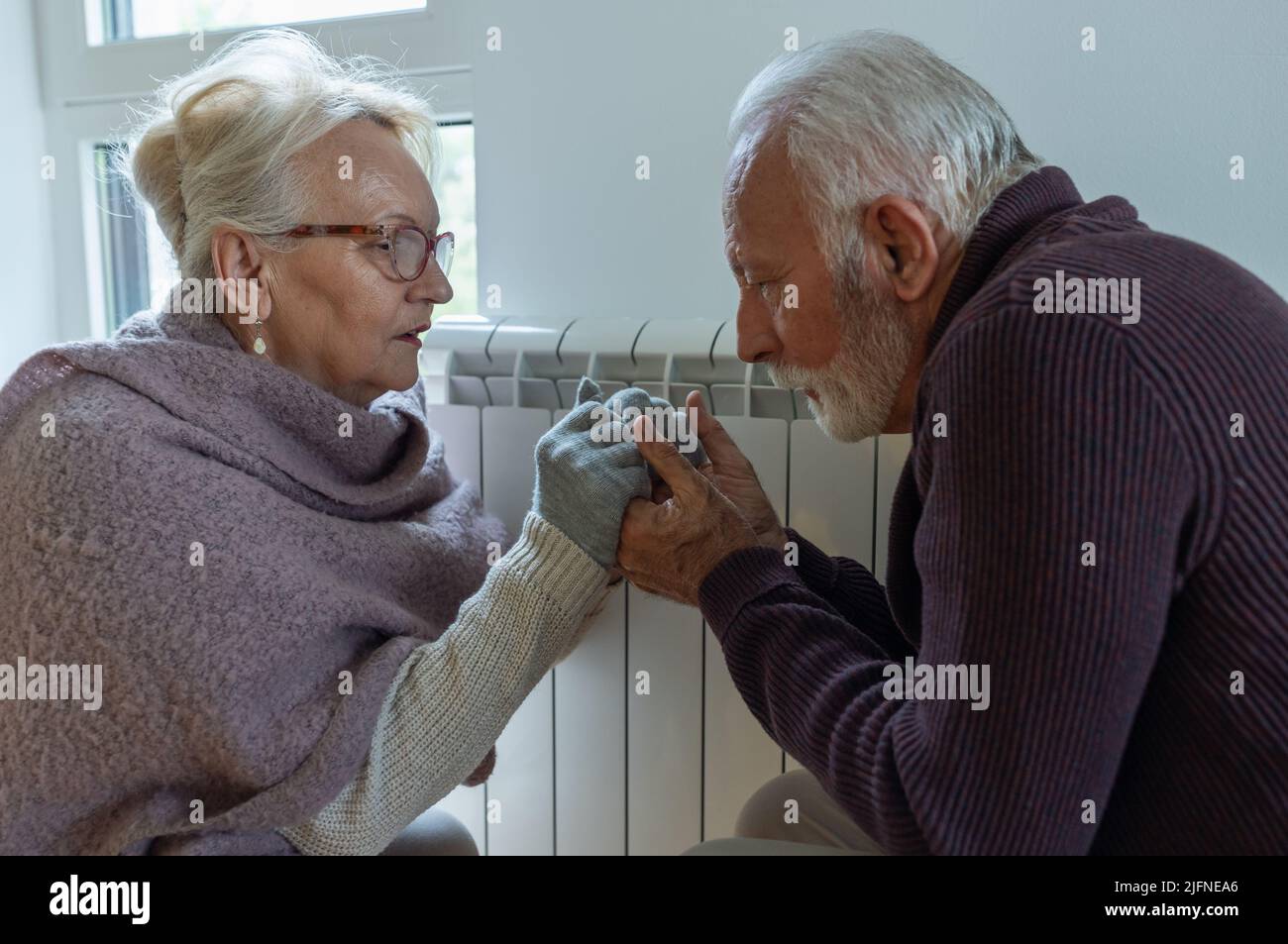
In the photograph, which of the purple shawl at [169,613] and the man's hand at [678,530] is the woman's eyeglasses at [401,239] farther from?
the man's hand at [678,530]

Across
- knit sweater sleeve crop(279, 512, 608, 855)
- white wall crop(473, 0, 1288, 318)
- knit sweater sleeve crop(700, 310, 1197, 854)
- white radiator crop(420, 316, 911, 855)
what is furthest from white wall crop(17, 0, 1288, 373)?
knit sweater sleeve crop(700, 310, 1197, 854)

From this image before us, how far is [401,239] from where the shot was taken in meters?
1.26

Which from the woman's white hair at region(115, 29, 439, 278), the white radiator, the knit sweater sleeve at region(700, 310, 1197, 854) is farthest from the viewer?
the white radiator

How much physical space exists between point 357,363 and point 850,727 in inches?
28.0

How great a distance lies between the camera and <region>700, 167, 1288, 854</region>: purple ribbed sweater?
2.39ft

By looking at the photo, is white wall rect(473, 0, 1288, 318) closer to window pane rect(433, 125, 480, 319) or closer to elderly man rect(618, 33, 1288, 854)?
window pane rect(433, 125, 480, 319)

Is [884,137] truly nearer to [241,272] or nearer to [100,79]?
[241,272]

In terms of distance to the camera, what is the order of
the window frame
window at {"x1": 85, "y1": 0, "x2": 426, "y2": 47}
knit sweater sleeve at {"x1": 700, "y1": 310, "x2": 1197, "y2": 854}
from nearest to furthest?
knit sweater sleeve at {"x1": 700, "y1": 310, "x2": 1197, "y2": 854} < the window frame < window at {"x1": 85, "y1": 0, "x2": 426, "y2": 47}

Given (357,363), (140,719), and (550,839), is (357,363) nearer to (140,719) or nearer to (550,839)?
(140,719)

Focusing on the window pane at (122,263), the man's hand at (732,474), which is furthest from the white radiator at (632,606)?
the window pane at (122,263)

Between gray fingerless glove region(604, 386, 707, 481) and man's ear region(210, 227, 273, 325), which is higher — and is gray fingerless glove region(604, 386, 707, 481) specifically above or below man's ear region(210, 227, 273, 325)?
below

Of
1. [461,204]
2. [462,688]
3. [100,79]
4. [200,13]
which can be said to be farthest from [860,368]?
[100,79]

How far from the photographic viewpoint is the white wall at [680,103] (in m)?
1.27
